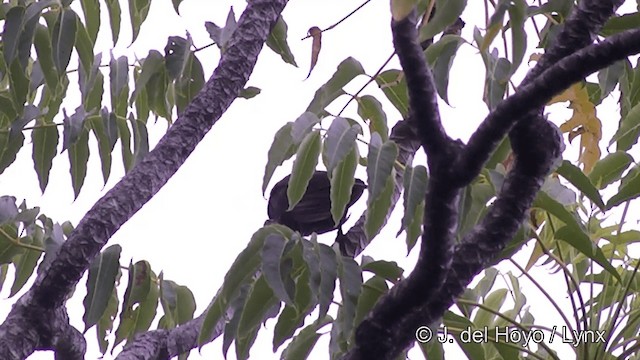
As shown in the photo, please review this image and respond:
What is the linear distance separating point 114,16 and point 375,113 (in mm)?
475

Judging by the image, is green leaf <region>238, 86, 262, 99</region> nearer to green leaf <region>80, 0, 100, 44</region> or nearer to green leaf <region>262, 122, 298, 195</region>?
green leaf <region>80, 0, 100, 44</region>

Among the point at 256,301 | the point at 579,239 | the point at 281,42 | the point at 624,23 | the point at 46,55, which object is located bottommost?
the point at 256,301

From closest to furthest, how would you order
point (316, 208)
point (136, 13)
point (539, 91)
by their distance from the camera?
point (539, 91), point (136, 13), point (316, 208)

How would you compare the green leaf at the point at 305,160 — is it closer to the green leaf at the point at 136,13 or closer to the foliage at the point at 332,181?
the foliage at the point at 332,181

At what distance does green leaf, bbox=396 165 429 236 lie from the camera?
40.4 inches

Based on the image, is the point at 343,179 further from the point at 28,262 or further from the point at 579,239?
the point at 28,262

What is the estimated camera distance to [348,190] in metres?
1.16

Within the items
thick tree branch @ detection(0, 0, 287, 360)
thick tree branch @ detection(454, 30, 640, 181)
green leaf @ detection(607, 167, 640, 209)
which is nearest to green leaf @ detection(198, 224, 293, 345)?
thick tree branch @ detection(0, 0, 287, 360)

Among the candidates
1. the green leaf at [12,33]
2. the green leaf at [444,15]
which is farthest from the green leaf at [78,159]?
the green leaf at [444,15]

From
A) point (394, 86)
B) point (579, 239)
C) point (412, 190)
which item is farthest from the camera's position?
point (394, 86)

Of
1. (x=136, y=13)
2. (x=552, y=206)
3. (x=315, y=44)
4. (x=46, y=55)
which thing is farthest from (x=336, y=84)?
(x=46, y=55)

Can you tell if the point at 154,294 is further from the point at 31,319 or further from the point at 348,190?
the point at 348,190

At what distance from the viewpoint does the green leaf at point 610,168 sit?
4.11 feet

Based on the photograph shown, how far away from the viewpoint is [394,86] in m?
1.26
